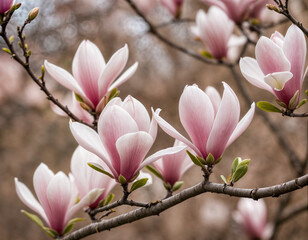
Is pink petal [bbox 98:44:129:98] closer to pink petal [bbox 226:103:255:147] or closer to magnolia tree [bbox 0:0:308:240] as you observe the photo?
magnolia tree [bbox 0:0:308:240]

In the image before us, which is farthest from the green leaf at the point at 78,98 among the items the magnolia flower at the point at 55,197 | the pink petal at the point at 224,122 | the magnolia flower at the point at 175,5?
the magnolia flower at the point at 175,5

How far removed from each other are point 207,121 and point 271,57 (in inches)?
4.5

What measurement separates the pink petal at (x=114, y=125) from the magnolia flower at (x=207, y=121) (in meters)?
0.04

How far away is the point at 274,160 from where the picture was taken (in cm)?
200

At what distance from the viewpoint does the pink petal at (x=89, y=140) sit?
52 cm

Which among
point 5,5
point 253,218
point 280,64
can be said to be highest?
point 5,5

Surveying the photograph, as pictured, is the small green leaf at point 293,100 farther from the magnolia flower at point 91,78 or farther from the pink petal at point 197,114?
the magnolia flower at point 91,78

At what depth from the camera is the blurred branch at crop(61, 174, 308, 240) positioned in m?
0.46

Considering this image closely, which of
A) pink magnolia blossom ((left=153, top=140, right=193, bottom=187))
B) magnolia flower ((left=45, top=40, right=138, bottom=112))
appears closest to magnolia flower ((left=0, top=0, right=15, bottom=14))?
magnolia flower ((left=45, top=40, right=138, bottom=112))

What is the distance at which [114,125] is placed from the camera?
52 centimetres

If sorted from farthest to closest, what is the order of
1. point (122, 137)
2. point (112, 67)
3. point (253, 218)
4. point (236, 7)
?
1. point (253, 218)
2. point (236, 7)
3. point (112, 67)
4. point (122, 137)

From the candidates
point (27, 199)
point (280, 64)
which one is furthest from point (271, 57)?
point (27, 199)

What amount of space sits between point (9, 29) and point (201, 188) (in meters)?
0.82

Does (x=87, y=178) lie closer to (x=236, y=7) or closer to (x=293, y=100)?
(x=293, y=100)
